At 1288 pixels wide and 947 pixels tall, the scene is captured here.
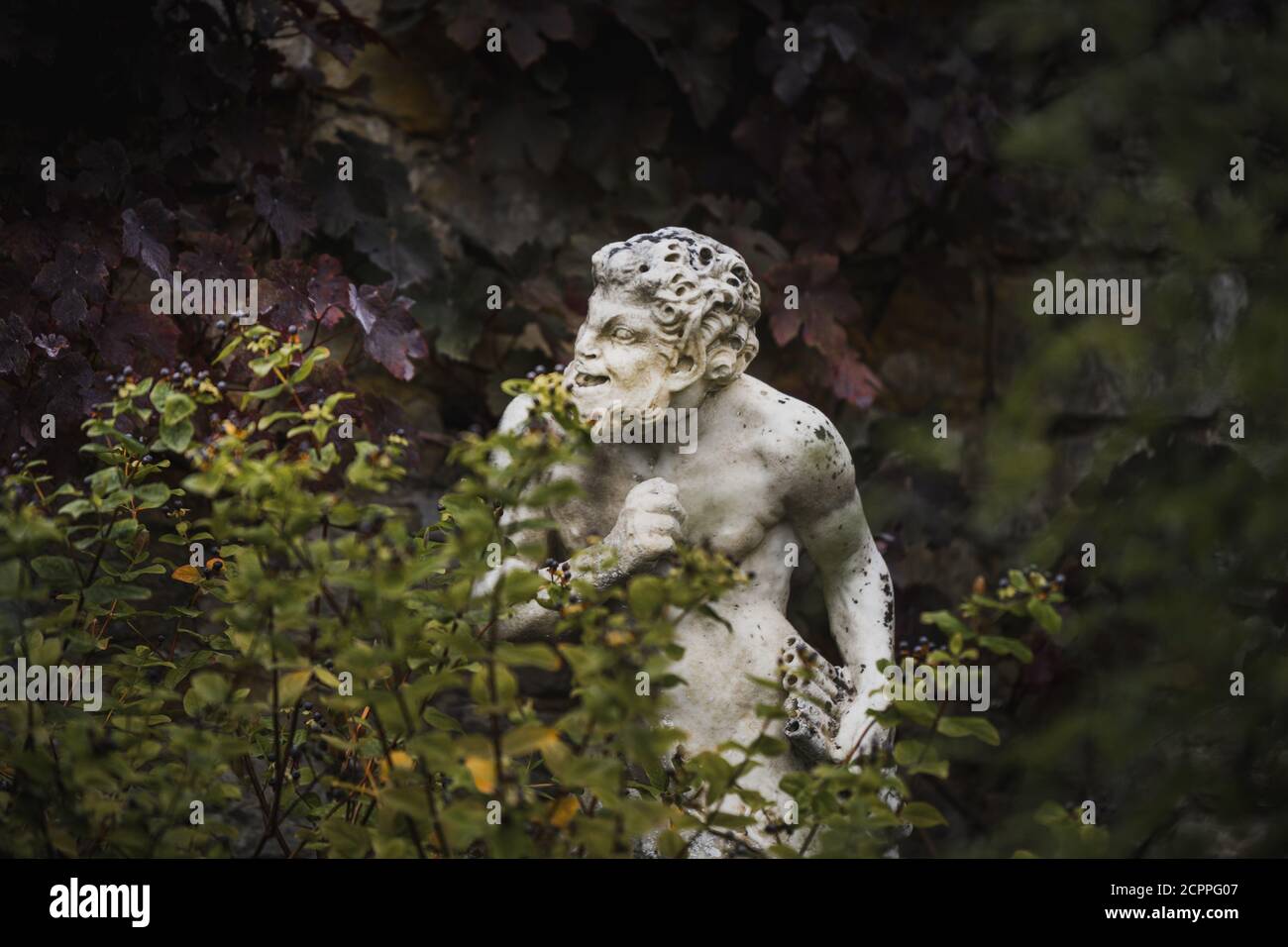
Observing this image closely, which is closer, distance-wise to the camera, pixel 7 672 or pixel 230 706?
pixel 230 706

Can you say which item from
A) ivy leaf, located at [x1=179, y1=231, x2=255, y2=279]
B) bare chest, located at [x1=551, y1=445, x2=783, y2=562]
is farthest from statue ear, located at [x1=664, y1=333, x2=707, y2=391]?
ivy leaf, located at [x1=179, y1=231, x2=255, y2=279]

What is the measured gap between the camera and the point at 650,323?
2.26m

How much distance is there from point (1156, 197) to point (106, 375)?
2.79m

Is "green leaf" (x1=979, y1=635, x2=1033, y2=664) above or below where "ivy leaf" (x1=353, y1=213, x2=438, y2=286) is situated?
below

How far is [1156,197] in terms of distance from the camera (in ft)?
13.8

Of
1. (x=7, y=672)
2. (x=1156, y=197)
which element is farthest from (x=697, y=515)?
(x=1156, y=197)

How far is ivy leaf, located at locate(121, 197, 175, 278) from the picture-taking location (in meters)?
3.13
